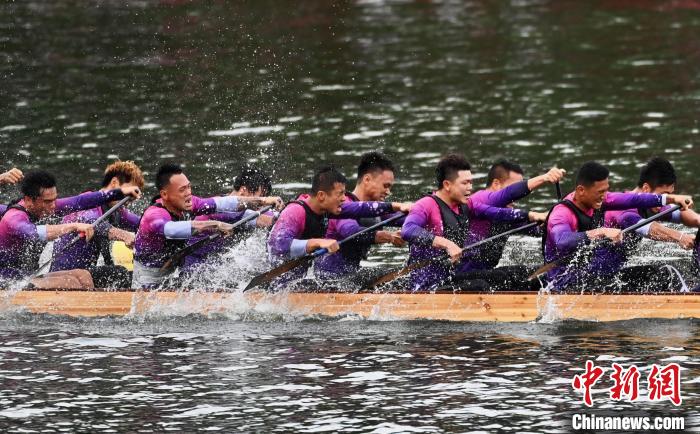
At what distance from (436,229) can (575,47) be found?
25817 millimetres

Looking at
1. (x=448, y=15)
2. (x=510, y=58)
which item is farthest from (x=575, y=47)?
(x=448, y=15)

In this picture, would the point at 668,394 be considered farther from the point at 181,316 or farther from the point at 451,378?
the point at 181,316

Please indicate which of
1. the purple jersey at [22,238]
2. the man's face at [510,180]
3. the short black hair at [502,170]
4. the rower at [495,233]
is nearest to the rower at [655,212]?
the rower at [495,233]

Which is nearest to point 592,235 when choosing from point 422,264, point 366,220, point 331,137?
point 422,264

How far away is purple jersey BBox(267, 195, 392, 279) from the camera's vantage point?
65.9 ft

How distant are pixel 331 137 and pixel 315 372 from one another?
56.3 feet

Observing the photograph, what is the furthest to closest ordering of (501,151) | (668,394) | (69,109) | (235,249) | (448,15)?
(448,15) → (69,109) → (501,151) → (235,249) → (668,394)

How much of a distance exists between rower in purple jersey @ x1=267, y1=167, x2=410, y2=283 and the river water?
1.01 m

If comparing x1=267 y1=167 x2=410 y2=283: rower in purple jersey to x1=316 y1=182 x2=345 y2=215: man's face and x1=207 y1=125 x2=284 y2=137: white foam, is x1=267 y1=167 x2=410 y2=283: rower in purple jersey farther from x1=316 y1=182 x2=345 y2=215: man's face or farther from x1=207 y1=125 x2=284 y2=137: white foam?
x1=207 y1=125 x2=284 y2=137: white foam

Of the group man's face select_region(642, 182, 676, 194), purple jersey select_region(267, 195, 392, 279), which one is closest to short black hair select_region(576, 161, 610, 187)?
man's face select_region(642, 182, 676, 194)

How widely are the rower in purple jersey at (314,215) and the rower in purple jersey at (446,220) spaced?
48 centimetres

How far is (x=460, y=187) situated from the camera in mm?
19906

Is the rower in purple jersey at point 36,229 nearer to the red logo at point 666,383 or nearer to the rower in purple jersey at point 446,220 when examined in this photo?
the rower in purple jersey at point 446,220

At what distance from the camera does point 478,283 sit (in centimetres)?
2003
